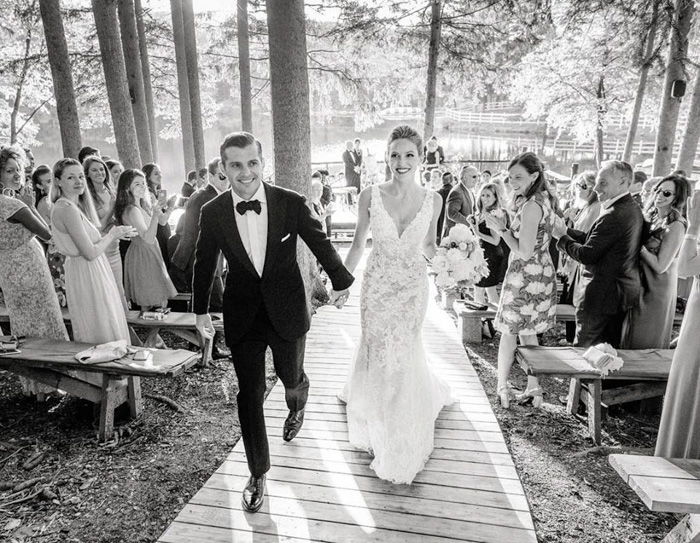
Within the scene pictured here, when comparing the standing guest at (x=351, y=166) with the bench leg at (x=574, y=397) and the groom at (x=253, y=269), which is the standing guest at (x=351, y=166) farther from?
the groom at (x=253, y=269)

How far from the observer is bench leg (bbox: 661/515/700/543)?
2686mm

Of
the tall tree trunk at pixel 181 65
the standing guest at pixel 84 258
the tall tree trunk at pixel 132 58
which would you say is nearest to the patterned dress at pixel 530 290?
the standing guest at pixel 84 258

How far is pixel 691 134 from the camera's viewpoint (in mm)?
9086

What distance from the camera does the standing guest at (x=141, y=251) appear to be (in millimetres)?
5555

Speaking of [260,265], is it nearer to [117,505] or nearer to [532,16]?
[117,505]

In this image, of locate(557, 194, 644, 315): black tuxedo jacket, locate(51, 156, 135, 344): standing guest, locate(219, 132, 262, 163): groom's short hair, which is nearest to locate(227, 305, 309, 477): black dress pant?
locate(219, 132, 262, 163): groom's short hair

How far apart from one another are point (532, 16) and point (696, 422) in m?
8.51

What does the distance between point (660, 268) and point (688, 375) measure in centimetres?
179

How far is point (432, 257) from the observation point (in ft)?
13.2

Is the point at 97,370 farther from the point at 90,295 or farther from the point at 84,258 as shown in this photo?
the point at 84,258

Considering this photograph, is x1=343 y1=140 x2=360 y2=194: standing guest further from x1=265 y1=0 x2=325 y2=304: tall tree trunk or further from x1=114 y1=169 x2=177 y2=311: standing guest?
x1=114 y1=169 x2=177 y2=311: standing guest

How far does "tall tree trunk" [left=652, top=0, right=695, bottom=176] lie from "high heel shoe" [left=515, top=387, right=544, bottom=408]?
6.84 metres

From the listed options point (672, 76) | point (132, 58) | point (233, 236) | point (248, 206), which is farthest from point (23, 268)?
point (672, 76)

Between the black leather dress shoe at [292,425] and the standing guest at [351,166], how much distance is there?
13248 millimetres
